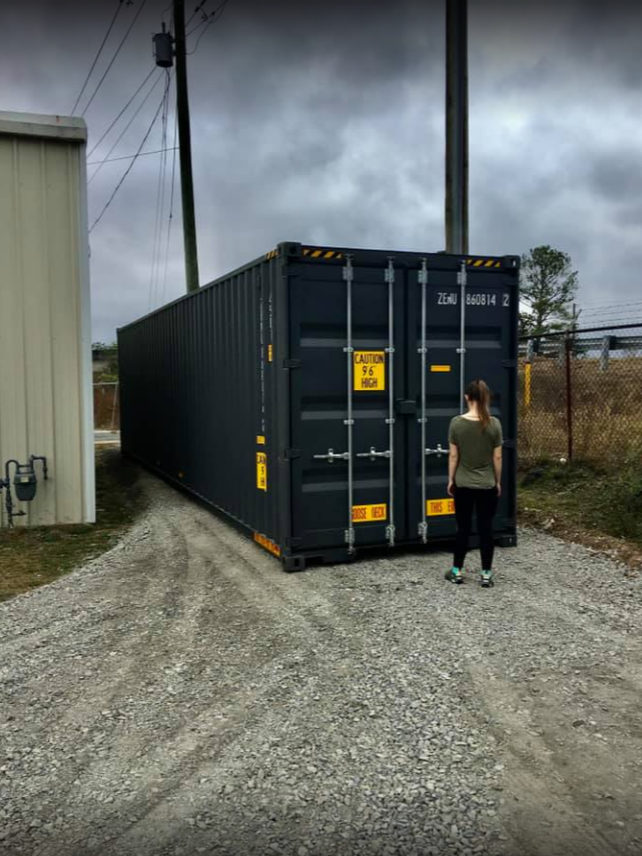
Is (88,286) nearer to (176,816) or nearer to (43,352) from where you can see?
(43,352)

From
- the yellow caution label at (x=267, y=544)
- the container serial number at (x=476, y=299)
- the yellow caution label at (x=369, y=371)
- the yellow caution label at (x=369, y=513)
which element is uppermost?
the container serial number at (x=476, y=299)

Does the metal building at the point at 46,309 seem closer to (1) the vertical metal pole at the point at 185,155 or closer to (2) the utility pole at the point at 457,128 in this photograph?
(2) the utility pole at the point at 457,128

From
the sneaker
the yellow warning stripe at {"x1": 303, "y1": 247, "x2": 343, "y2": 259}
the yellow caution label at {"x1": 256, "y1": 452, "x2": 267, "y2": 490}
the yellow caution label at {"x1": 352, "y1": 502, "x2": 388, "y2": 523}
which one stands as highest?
the yellow warning stripe at {"x1": 303, "y1": 247, "x2": 343, "y2": 259}

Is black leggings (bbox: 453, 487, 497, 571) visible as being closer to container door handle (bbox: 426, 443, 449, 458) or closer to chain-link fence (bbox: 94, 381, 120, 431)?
container door handle (bbox: 426, 443, 449, 458)

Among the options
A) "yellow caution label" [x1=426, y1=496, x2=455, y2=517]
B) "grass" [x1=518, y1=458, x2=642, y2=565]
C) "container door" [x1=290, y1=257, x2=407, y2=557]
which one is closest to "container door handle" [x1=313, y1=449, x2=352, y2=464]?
"container door" [x1=290, y1=257, x2=407, y2=557]

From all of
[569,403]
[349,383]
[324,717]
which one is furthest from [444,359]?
[324,717]

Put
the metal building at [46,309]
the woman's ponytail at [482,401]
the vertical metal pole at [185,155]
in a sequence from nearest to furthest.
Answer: the woman's ponytail at [482,401] → the metal building at [46,309] → the vertical metal pole at [185,155]

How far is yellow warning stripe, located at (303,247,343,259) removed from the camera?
654 centimetres

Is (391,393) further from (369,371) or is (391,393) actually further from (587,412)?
(587,412)

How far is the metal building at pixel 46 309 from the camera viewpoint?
8.35m

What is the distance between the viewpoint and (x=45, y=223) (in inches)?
334

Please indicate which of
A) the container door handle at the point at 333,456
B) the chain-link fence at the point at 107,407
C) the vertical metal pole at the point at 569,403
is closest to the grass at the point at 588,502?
the vertical metal pole at the point at 569,403

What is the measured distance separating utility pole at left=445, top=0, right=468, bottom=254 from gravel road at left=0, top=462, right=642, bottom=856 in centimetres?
496

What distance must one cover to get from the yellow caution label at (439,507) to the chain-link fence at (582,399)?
362 centimetres
